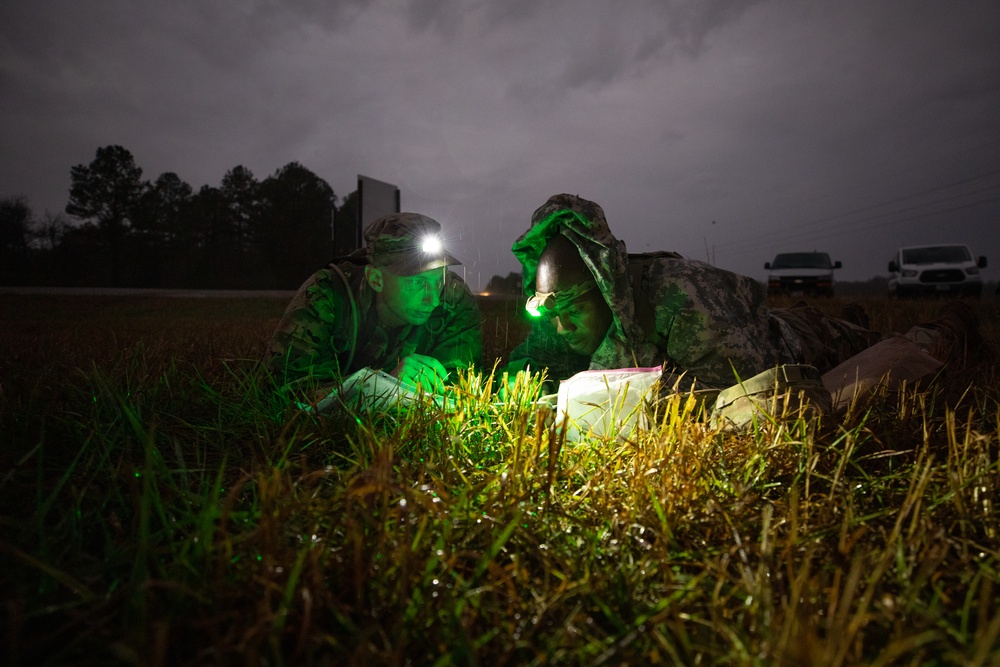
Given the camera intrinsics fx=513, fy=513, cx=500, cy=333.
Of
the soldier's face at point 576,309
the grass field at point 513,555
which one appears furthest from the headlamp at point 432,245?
the grass field at point 513,555

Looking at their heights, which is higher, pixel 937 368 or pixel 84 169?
pixel 84 169

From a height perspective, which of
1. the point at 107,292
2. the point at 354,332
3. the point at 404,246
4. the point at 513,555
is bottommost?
the point at 513,555

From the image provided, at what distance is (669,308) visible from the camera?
8.34 ft

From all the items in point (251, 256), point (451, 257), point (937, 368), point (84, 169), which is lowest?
point (937, 368)

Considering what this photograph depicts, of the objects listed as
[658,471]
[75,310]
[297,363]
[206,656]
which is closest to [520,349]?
[297,363]

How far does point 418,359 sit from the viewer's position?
299 cm

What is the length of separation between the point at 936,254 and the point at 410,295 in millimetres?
16225

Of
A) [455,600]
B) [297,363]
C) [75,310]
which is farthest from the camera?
[75,310]

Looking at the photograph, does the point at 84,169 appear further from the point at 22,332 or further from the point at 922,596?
the point at 922,596

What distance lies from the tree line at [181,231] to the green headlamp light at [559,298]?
21.0m

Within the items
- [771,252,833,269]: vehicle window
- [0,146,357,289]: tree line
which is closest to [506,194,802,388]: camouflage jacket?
[771,252,833,269]: vehicle window

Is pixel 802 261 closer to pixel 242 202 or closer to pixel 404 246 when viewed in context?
pixel 404 246

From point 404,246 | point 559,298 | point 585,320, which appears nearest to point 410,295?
point 404,246

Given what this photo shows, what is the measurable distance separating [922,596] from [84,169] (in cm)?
3827
